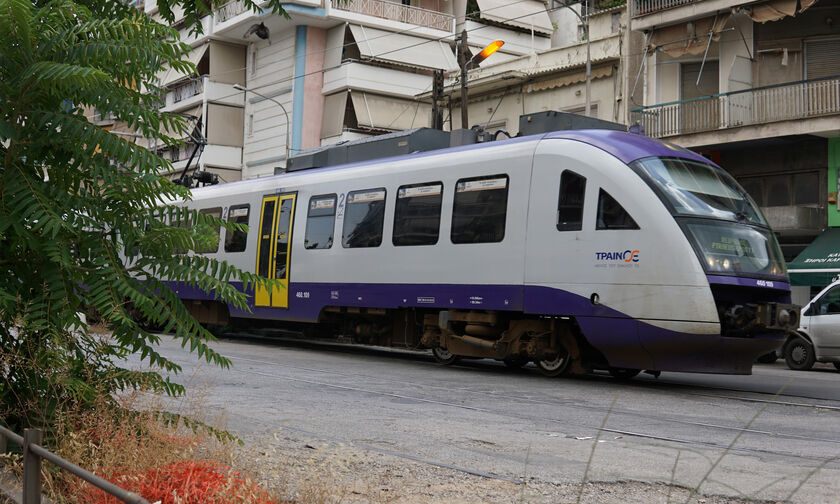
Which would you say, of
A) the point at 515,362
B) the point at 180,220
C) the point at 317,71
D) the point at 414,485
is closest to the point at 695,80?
the point at 515,362

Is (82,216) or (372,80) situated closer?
(82,216)

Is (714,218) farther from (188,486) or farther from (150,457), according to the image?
(188,486)

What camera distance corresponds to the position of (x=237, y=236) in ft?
60.2

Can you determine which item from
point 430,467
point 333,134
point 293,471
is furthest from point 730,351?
point 333,134

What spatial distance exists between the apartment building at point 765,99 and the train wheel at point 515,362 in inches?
405

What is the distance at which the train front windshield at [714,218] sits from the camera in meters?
11.2

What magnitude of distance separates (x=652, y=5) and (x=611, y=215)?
15.9m

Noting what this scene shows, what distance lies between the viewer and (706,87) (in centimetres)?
2503

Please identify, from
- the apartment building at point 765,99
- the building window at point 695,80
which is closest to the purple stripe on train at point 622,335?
the apartment building at point 765,99

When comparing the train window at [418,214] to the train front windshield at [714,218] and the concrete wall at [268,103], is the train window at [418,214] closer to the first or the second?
the train front windshield at [714,218]

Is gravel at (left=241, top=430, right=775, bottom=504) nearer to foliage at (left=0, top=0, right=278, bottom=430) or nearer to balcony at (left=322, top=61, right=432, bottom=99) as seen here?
foliage at (left=0, top=0, right=278, bottom=430)

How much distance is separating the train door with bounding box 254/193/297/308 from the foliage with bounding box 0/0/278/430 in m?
11.6

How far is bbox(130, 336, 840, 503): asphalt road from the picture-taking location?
6.30m

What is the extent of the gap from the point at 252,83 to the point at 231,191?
2341 cm
